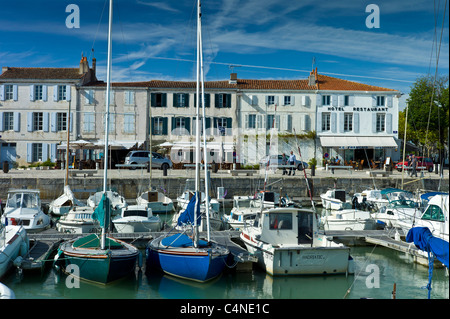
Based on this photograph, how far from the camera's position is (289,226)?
Result: 581 inches

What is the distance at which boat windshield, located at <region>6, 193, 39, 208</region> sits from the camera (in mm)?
20797

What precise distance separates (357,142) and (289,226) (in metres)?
28.9

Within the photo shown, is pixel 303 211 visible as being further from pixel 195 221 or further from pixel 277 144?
pixel 277 144

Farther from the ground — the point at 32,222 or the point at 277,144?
the point at 277,144

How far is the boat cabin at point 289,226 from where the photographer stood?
48.2 feet

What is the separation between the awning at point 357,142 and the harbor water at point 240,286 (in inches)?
1070

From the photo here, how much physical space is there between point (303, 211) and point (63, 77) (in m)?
31.4

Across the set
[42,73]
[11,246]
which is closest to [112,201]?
[11,246]

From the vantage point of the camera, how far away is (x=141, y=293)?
1265 cm

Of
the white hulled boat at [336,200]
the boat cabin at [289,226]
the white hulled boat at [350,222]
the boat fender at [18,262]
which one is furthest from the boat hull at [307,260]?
the white hulled boat at [336,200]

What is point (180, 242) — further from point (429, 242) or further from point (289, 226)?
point (429, 242)

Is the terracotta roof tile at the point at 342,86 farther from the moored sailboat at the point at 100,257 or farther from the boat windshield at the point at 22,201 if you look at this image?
the moored sailboat at the point at 100,257
